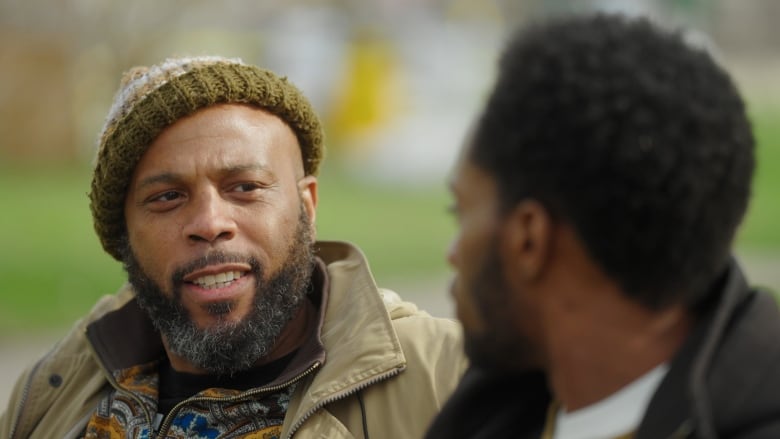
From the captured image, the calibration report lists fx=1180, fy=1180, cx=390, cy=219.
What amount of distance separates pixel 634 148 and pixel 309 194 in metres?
1.87

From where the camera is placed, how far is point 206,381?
3602 mm

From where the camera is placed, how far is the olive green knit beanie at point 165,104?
349cm

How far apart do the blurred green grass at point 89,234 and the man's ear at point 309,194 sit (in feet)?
13.1

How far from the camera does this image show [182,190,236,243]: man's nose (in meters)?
3.43

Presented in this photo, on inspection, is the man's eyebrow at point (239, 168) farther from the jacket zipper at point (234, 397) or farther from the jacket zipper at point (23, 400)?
the jacket zipper at point (23, 400)

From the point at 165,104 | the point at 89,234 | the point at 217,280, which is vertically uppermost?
the point at 165,104

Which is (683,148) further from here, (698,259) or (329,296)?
(329,296)

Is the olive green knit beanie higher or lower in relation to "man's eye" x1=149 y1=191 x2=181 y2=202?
higher

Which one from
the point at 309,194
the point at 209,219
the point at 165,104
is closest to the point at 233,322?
the point at 209,219

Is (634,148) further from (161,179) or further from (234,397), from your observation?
(161,179)

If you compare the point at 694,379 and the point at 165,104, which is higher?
the point at 165,104

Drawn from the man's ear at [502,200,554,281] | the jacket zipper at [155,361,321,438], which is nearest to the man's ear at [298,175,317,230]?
the jacket zipper at [155,361,321,438]

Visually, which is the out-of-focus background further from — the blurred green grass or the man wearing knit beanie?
the man wearing knit beanie

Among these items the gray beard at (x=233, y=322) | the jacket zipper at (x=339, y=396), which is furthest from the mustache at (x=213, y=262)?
the jacket zipper at (x=339, y=396)
